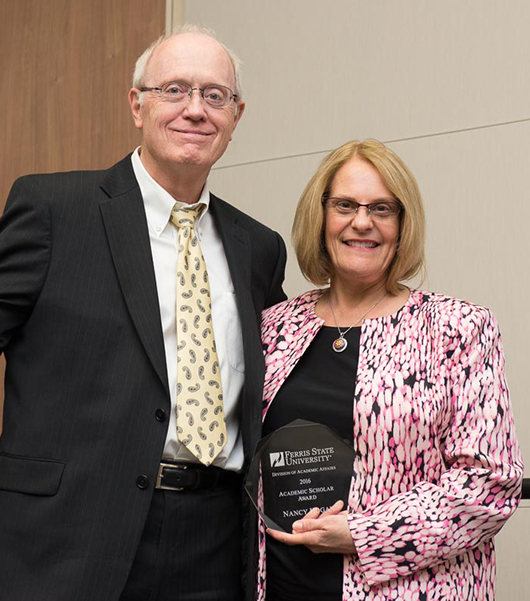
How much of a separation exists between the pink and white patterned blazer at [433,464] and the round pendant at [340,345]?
0.10m

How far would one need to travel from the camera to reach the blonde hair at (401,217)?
2.07 metres

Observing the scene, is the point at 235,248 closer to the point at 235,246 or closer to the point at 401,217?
the point at 235,246

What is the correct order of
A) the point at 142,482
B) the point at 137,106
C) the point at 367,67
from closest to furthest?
the point at 142,482
the point at 137,106
the point at 367,67

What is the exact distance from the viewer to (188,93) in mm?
2107

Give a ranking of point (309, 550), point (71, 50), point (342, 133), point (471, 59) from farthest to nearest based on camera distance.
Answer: point (71, 50)
point (342, 133)
point (471, 59)
point (309, 550)

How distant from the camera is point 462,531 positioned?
1.80 m

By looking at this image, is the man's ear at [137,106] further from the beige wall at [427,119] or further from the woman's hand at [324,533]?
the beige wall at [427,119]

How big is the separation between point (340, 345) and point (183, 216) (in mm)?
487

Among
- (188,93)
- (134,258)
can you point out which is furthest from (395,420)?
(188,93)

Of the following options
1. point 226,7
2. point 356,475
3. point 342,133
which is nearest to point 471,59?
point 342,133

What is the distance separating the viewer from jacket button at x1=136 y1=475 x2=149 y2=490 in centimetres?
183

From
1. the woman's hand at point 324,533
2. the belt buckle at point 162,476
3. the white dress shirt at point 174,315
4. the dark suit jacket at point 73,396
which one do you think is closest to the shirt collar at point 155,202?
the white dress shirt at point 174,315

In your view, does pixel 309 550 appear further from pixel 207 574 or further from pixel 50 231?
pixel 50 231

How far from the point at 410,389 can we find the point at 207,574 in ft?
2.04
